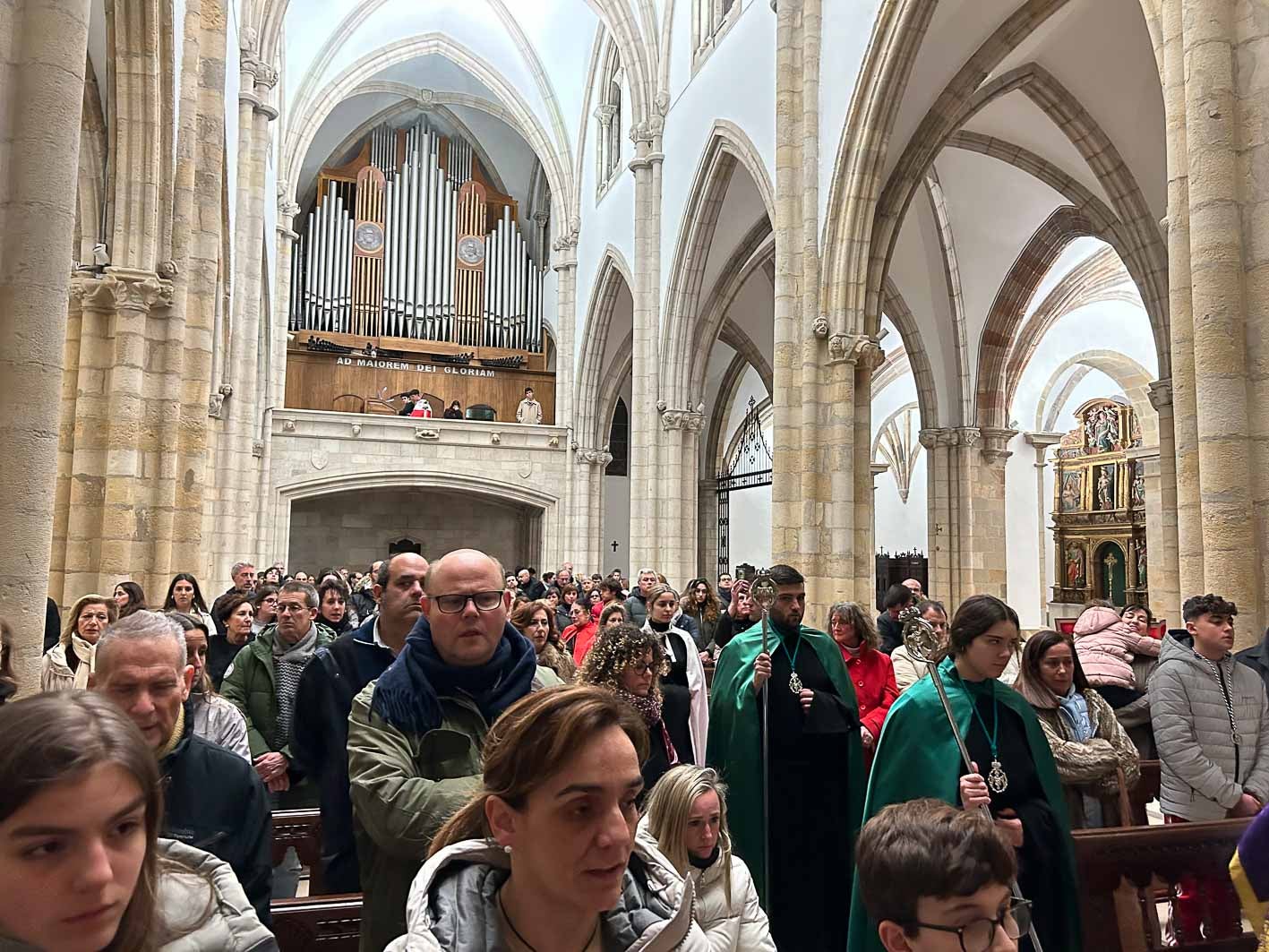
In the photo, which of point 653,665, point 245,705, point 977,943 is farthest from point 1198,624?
point 245,705

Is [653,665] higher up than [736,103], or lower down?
lower down

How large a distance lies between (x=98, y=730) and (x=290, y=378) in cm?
2125

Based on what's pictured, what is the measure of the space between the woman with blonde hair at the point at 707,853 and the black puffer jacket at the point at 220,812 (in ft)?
2.86

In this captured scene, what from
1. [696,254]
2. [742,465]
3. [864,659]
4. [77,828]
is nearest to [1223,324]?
[864,659]

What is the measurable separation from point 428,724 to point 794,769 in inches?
82.8

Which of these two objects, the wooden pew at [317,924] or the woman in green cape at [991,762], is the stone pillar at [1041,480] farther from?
the wooden pew at [317,924]

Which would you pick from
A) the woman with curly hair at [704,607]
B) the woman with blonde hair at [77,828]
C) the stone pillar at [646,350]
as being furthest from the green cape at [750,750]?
the stone pillar at [646,350]

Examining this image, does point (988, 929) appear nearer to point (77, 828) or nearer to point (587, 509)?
point (77, 828)

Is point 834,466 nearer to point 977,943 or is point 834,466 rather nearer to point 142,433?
point 142,433

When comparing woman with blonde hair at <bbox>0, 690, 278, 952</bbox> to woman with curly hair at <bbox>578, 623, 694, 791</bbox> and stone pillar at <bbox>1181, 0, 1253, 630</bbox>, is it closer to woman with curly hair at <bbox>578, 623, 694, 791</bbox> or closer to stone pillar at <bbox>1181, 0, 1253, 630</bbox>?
woman with curly hair at <bbox>578, 623, 694, 791</bbox>

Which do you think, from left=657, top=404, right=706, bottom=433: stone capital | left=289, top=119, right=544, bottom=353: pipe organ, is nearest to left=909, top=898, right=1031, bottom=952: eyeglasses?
left=657, top=404, right=706, bottom=433: stone capital

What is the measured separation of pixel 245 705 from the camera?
12.7ft

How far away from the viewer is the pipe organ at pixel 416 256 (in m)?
23.5

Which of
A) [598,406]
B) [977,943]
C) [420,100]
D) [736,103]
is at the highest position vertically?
[420,100]
